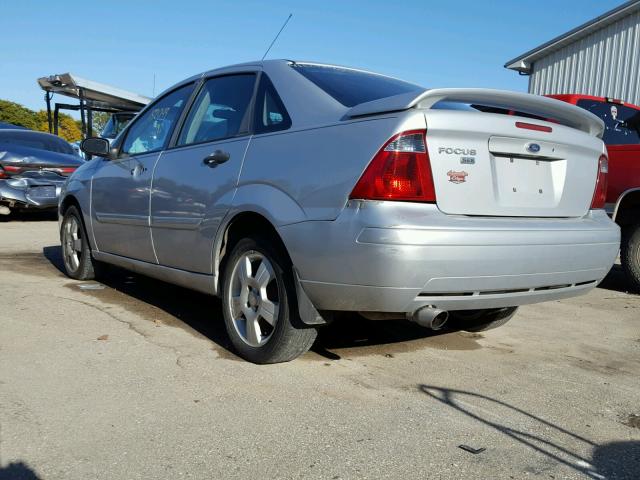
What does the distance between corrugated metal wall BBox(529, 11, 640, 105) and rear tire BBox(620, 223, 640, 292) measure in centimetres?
1081

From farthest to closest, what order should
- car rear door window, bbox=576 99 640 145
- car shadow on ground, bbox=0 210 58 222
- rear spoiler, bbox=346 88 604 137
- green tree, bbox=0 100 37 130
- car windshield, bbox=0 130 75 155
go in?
green tree, bbox=0 100 37 130 < car shadow on ground, bbox=0 210 58 222 < car windshield, bbox=0 130 75 155 < car rear door window, bbox=576 99 640 145 < rear spoiler, bbox=346 88 604 137

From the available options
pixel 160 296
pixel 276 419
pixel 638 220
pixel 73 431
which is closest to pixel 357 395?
pixel 276 419

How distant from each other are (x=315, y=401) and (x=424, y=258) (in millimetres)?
835

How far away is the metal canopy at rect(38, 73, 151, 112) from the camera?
48.4ft

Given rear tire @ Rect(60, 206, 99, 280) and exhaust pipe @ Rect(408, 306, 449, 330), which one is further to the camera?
rear tire @ Rect(60, 206, 99, 280)

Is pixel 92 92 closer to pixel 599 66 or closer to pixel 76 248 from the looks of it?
pixel 76 248

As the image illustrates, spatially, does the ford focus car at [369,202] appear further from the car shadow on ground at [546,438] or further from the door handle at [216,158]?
the car shadow on ground at [546,438]

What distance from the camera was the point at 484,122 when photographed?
9.60ft

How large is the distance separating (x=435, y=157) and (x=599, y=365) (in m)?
1.78

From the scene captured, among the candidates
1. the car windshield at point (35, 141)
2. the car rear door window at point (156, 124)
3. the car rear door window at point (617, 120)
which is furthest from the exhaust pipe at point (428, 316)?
the car windshield at point (35, 141)

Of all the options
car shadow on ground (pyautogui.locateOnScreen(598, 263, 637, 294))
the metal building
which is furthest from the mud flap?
the metal building

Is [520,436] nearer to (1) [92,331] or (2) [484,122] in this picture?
(2) [484,122]

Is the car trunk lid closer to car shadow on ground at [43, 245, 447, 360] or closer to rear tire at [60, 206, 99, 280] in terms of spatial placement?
car shadow on ground at [43, 245, 447, 360]

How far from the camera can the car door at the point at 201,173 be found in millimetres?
3639
